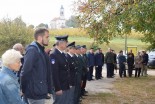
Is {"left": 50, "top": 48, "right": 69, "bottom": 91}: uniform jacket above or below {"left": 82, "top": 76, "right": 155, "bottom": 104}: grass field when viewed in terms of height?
above

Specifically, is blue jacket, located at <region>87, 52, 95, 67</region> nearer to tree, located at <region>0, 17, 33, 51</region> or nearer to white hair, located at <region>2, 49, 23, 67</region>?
white hair, located at <region>2, 49, 23, 67</region>

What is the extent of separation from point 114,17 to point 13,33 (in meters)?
31.9

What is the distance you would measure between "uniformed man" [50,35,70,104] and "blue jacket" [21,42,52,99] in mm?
1117

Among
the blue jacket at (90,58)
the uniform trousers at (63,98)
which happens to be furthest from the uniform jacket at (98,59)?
the uniform trousers at (63,98)

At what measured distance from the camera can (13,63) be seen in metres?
5.23

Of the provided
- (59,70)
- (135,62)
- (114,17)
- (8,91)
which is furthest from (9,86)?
(135,62)

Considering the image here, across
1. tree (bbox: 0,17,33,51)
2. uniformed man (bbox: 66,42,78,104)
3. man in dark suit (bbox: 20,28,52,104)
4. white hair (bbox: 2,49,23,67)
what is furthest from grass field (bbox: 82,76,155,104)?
tree (bbox: 0,17,33,51)

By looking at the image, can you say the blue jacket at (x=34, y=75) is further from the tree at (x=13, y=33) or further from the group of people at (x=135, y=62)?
the tree at (x=13, y=33)

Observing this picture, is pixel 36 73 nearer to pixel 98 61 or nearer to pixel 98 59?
pixel 98 59

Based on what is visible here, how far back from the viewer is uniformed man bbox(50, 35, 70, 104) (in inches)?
294

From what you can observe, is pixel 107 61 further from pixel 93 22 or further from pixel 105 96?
pixel 105 96

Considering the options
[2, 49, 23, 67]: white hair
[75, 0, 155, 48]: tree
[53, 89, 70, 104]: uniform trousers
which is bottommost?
[53, 89, 70, 104]: uniform trousers

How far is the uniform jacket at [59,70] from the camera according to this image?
7.46 metres

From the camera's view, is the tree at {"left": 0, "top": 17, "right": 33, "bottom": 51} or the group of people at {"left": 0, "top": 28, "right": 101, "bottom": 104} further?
the tree at {"left": 0, "top": 17, "right": 33, "bottom": 51}
